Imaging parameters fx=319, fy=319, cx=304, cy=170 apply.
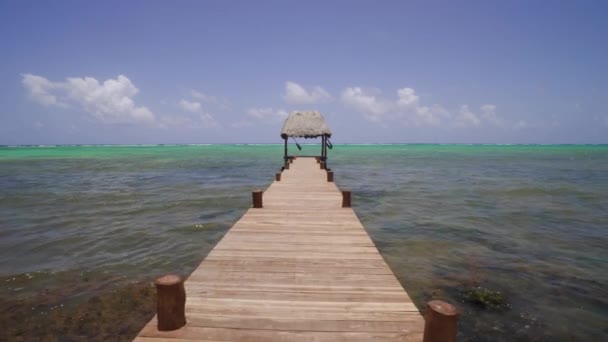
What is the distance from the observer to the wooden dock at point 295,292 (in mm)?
3320

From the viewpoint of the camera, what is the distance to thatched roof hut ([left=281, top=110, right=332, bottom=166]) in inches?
876

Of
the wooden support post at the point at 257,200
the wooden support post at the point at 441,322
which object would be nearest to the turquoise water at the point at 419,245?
the wooden support post at the point at 257,200

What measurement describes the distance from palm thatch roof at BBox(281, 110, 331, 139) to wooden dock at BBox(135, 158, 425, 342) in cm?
1546

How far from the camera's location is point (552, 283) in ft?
23.1

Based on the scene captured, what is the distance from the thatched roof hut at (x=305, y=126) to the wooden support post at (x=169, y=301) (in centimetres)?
1921

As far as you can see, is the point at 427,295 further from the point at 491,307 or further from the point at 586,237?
the point at 586,237

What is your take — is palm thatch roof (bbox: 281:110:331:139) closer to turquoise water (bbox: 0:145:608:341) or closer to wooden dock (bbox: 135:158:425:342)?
turquoise water (bbox: 0:145:608:341)

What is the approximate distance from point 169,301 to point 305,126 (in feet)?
65.0

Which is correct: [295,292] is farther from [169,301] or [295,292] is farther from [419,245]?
[419,245]

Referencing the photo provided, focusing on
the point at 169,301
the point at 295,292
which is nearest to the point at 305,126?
the point at 295,292

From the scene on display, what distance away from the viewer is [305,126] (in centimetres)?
2242

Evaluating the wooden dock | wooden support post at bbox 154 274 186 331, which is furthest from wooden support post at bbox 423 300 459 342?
wooden support post at bbox 154 274 186 331

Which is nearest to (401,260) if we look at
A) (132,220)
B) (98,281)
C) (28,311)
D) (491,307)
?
(491,307)

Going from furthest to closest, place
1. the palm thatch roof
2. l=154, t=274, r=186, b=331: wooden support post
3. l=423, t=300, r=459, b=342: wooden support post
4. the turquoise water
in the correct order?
1. the palm thatch roof
2. the turquoise water
3. l=154, t=274, r=186, b=331: wooden support post
4. l=423, t=300, r=459, b=342: wooden support post
